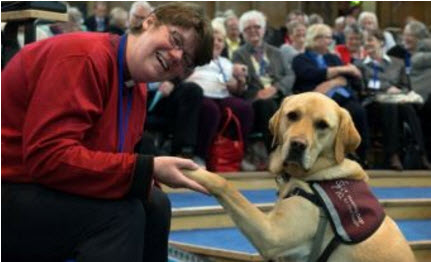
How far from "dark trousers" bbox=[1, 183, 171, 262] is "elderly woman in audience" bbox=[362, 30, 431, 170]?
157 inches

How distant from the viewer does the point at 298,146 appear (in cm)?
214

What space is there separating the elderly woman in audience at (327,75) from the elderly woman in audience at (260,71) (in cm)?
15

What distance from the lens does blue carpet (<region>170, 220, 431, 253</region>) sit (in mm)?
3199

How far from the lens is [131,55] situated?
6.02 ft

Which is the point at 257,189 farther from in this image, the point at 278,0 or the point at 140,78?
the point at 278,0

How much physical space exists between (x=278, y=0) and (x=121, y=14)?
5527mm

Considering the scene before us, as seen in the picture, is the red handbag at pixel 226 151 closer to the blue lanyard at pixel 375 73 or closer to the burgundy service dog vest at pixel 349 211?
the blue lanyard at pixel 375 73

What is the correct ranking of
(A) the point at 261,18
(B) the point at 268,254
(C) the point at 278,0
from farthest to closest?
(C) the point at 278,0 < (A) the point at 261,18 < (B) the point at 268,254

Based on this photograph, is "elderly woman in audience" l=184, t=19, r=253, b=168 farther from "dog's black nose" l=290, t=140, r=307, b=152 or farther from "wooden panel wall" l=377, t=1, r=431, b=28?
"wooden panel wall" l=377, t=1, r=431, b=28

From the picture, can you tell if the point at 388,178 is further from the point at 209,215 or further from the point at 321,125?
the point at 321,125

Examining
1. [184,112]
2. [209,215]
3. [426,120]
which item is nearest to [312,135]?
[209,215]

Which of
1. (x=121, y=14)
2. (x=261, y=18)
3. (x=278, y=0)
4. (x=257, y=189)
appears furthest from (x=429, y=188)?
(x=278, y=0)

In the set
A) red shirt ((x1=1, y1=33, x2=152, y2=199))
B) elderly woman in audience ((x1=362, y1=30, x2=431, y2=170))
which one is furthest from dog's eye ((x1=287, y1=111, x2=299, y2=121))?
elderly woman in audience ((x1=362, y1=30, x2=431, y2=170))

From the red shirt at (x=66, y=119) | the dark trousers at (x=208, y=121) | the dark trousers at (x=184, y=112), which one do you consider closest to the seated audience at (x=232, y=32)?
the dark trousers at (x=208, y=121)
